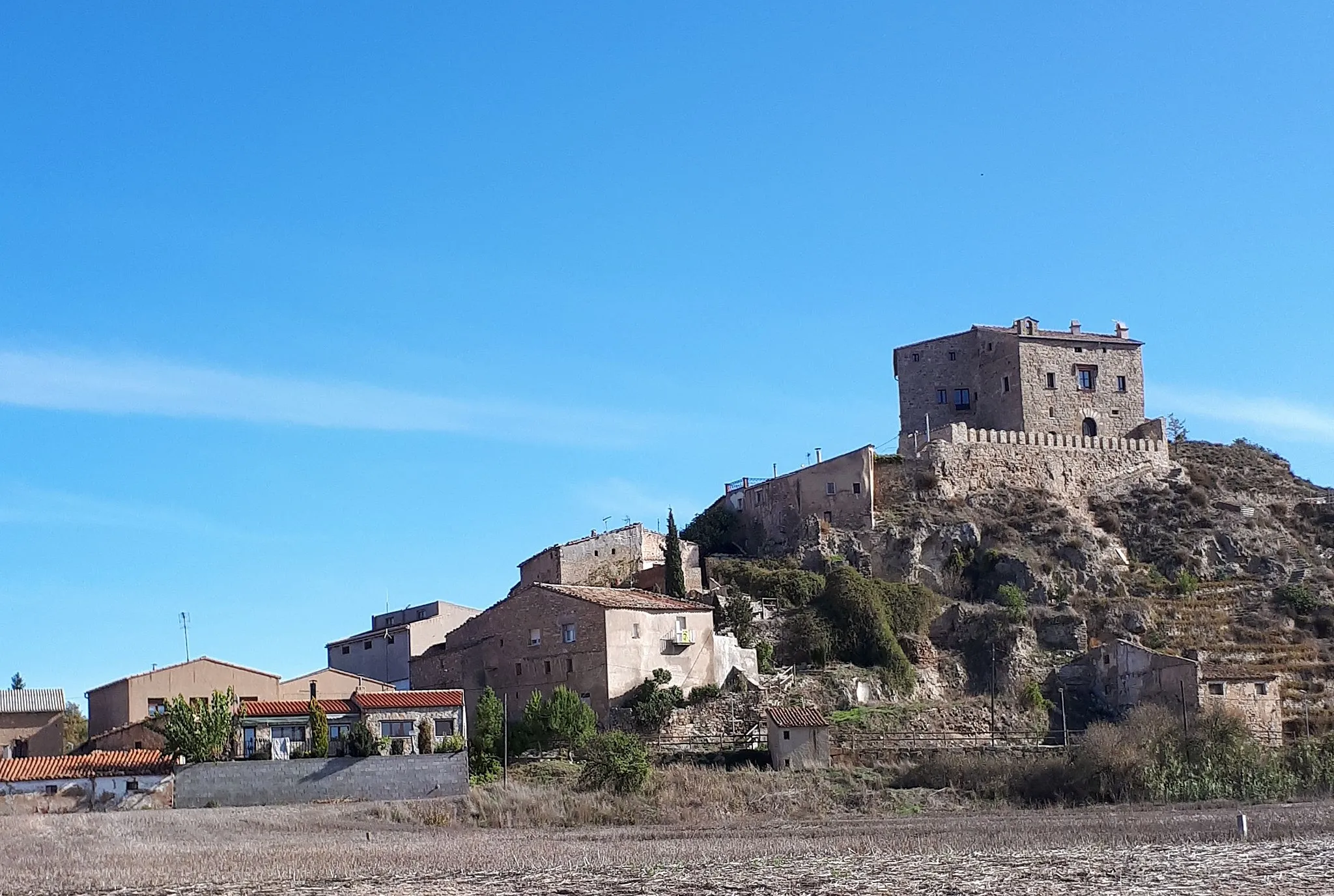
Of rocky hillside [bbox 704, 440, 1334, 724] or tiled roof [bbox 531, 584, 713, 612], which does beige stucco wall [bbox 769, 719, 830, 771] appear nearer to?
tiled roof [bbox 531, 584, 713, 612]

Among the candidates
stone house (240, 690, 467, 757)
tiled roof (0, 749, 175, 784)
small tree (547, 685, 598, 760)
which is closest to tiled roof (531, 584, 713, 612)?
small tree (547, 685, 598, 760)

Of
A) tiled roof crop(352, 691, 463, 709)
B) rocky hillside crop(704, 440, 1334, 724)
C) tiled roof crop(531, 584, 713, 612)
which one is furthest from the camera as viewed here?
rocky hillside crop(704, 440, 1334, 724)

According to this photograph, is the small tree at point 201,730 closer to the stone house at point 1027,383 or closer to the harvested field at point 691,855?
the harvested field at point 691,855

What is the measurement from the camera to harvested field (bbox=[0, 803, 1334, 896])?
27438 mm

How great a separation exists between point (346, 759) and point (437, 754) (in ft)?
8.40

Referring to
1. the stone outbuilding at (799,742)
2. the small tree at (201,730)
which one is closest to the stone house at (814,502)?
the stone outbuilding at (799,742)

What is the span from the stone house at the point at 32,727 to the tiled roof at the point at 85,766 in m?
7.90

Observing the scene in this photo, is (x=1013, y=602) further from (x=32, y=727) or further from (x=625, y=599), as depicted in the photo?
(x=32, y=727)

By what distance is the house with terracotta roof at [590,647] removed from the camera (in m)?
55.0

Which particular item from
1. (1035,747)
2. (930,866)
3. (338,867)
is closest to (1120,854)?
(930,866)

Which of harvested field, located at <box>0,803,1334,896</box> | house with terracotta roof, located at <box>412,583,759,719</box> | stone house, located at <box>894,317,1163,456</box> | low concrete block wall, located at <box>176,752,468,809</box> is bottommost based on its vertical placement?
harvested field, located at <box>0,803,1334,896</box>

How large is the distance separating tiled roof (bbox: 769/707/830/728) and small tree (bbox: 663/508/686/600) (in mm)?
9919

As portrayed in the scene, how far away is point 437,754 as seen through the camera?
47.3 m

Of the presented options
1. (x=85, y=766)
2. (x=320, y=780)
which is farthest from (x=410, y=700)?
(x=85, y=766)
